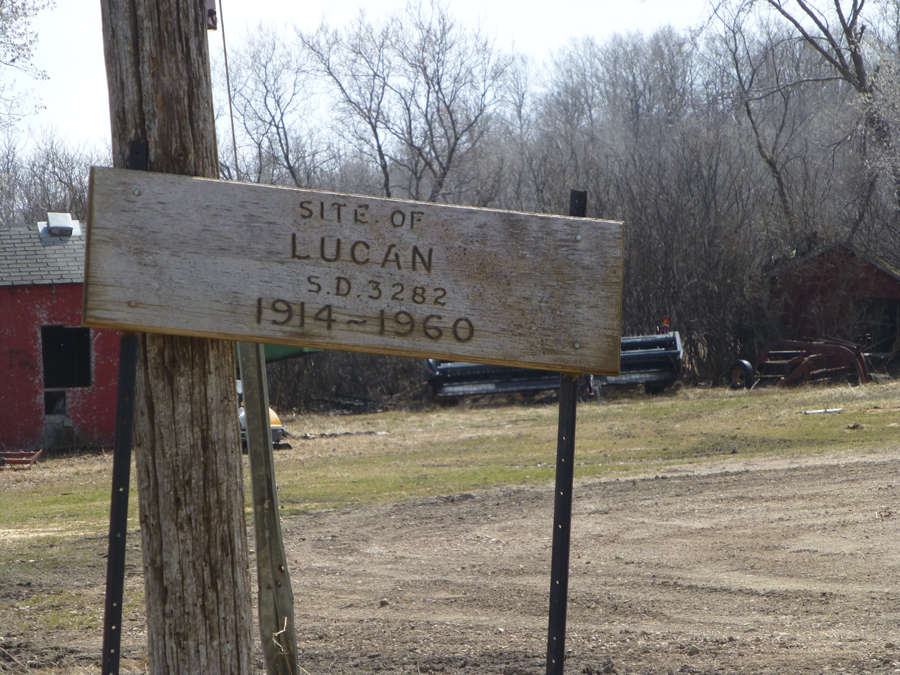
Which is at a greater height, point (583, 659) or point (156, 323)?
point (156, 323)

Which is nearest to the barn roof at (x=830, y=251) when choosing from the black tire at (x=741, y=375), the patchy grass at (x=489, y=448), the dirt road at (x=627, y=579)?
the black tire at (x=741, y=375)

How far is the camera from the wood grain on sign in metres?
2.67

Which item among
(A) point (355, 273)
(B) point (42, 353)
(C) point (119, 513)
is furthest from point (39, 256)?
(A) point (355, 273)

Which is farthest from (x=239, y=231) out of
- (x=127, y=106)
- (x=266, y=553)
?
(x=266, y=553)

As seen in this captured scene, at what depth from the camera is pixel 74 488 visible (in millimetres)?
13031

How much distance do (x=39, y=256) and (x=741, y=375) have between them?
16.9m

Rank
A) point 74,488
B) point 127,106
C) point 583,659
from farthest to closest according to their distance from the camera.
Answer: point 74,488 < point 583,659 < point 127,106

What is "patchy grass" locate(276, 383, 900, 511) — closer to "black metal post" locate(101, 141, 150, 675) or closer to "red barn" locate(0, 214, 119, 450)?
"red barn" locate(0, 214, 119, 450)

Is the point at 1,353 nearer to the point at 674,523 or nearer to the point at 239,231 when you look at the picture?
the point at 674,523

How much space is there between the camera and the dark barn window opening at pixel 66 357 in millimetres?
18859

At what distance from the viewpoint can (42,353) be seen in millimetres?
17797

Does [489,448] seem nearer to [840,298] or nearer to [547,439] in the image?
[547,439]

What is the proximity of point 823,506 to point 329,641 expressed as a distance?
5419 mm

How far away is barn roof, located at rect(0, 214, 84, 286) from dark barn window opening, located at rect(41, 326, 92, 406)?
1351 millimetres
